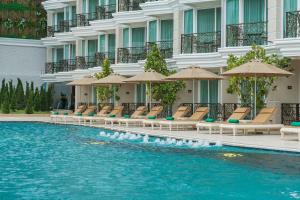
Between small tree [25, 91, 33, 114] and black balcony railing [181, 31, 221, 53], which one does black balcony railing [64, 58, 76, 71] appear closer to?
small tree [25, 91, 33, 114]

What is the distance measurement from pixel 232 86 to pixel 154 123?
436 centimetres

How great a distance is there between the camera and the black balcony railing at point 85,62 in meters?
45.2

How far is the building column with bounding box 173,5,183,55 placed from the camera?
110 feet

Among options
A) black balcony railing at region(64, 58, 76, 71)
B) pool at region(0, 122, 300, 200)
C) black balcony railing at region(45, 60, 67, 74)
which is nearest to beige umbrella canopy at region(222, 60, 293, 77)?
pool at region(0, 122, 300, 200)

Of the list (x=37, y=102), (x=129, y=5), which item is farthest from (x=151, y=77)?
(x=37, y=102)

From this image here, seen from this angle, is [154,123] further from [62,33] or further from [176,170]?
[62,33]

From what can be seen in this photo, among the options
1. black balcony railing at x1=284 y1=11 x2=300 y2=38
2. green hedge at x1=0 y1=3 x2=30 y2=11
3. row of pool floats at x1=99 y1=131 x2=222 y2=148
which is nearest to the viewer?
row of pool floats at x1=99 y1=131 x2=222 y2=148

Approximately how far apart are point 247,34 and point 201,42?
407 cm

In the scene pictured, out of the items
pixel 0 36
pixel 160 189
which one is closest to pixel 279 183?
pixel 160 189

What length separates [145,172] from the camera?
45.1 ft

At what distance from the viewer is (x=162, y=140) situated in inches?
874

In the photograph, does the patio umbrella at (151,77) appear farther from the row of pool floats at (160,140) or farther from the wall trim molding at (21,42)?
the wall trim molding at (21,42)

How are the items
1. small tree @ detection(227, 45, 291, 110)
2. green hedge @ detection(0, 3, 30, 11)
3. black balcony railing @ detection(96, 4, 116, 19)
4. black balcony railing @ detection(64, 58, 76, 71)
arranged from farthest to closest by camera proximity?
1. green hedge @ detection(0, 3, 30, 11)
2. black balcony railing @ detection(64, 58, 76, 71)
3. black balcony railing @ detection(96, 4, 116, 19)
4. small tree @ detection(227, 45, 291, 110)

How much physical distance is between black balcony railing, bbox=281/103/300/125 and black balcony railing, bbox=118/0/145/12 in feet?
56.2
